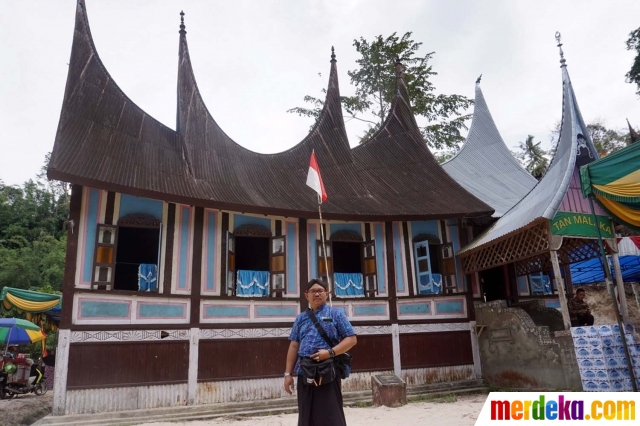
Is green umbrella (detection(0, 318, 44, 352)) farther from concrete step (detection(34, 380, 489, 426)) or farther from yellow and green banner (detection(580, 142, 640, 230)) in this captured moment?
yellow and green banner (detection(580, 142, 640, 230))

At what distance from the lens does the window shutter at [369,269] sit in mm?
11133

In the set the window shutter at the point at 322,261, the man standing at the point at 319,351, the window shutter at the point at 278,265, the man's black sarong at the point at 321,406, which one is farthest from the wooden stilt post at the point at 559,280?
the man's black sarong at the point at 321,406

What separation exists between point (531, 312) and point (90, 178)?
1063 centimetres

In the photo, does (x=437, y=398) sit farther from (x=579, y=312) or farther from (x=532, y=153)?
(x=532, y=153)

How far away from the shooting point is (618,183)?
696 cm

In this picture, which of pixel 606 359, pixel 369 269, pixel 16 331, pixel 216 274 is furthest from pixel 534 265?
pixel 16 331

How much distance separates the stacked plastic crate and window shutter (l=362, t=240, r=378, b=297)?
453cm

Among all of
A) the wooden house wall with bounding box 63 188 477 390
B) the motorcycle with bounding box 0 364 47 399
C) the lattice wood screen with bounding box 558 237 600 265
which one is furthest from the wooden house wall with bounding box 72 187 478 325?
the motorcycle with bounding box 0 364 47 399

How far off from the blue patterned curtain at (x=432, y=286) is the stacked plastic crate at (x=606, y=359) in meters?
4.01

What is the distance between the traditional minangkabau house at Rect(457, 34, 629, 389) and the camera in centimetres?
898

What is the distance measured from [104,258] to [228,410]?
11.8 ft

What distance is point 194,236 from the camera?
31.7 ft

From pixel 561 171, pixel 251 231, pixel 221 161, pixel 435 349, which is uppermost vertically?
pixel 221 161

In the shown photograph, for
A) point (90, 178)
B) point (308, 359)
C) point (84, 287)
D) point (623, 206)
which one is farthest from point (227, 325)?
point (623, 206)
